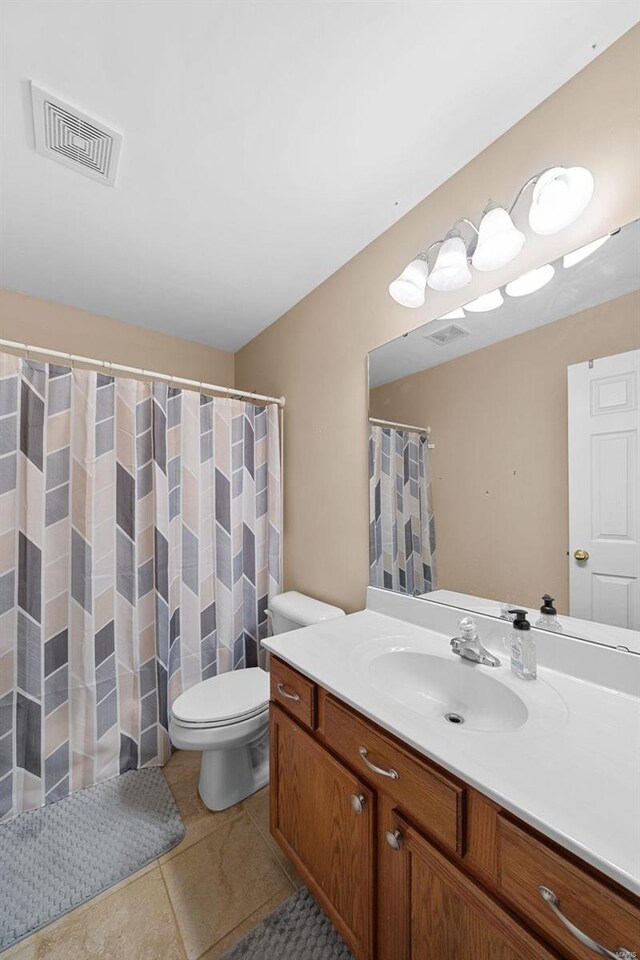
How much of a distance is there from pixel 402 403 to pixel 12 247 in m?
1.78

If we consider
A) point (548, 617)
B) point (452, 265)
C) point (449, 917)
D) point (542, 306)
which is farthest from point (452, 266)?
point (449, 917)

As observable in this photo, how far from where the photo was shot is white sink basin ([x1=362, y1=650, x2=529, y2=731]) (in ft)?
2.99

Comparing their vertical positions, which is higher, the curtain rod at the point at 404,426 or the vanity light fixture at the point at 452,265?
the vanity light fixture at the point at 452,265

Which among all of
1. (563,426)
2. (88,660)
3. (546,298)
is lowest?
(88,660)

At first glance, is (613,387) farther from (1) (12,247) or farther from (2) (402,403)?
(1) (12,247)

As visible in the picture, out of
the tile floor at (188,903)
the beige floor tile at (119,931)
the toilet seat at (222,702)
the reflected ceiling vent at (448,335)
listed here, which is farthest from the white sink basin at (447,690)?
the reflected ceiling vent at (448,335)

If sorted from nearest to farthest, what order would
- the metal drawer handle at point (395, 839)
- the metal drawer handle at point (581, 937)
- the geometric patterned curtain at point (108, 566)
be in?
1. the metal drawer handle at point (581, 937)
2. the metal drawer handle at point (395, 839)
3. the geometric patterned curtain at point (108, 566)

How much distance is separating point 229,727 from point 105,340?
6.98 ft

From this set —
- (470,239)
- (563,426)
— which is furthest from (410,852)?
(470,239)

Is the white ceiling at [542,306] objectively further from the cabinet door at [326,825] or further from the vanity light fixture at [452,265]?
the cabinet door at [326,825]

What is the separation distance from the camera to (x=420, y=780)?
0.73 meters

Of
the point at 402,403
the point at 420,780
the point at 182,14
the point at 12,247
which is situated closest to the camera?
the point at 420,780

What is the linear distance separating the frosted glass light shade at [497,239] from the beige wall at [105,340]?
1960 mm

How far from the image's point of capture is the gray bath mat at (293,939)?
1015mm
